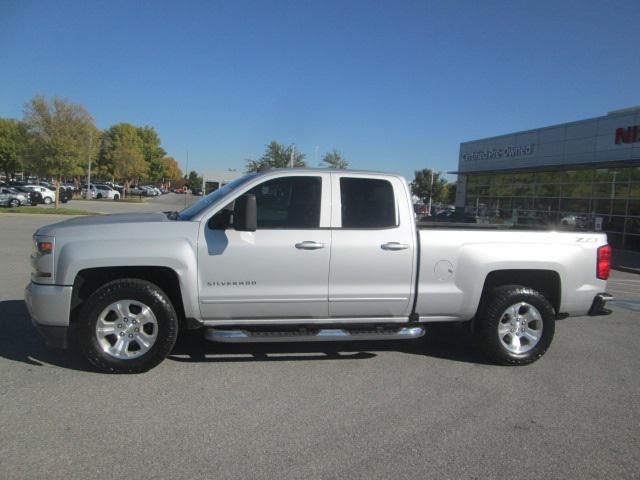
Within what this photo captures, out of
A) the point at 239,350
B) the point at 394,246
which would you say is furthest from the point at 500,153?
the point at 239,350

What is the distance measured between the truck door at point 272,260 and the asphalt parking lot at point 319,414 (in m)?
0.63

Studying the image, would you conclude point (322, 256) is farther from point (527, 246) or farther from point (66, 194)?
point (66, 194)

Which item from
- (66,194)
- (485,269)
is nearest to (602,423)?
(485,269)

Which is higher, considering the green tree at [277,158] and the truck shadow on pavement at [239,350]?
the green tree at [277,158]

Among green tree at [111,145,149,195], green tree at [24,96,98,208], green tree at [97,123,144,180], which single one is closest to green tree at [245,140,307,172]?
green tree at [24,96,98,208]

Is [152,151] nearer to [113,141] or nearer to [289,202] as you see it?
[113,141]

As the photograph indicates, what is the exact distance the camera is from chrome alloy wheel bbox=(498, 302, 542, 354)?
5.25 metres

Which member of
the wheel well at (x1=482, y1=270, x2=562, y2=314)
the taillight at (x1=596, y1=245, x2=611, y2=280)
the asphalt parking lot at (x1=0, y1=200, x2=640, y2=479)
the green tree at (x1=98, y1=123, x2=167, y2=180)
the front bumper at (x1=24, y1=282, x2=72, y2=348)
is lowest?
the asphalt parking lot at (x1=0, y1=200, x2=640, y2=479)

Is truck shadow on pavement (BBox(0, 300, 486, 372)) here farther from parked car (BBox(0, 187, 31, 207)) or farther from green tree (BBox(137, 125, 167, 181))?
green tree (BBox(137, 125, 167, 181))

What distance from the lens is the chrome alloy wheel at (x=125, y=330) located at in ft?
15.0

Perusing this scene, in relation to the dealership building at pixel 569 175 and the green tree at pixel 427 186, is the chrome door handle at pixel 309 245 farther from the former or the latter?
the green tree at pixel 427 186

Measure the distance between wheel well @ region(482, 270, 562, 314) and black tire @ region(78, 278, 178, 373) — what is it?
3.15 metres

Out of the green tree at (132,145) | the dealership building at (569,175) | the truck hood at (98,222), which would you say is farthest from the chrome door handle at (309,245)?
the green tree at (132,145)

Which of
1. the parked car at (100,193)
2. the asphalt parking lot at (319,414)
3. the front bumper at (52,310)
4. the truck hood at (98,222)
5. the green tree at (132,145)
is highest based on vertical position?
the green tree at (132,145)
